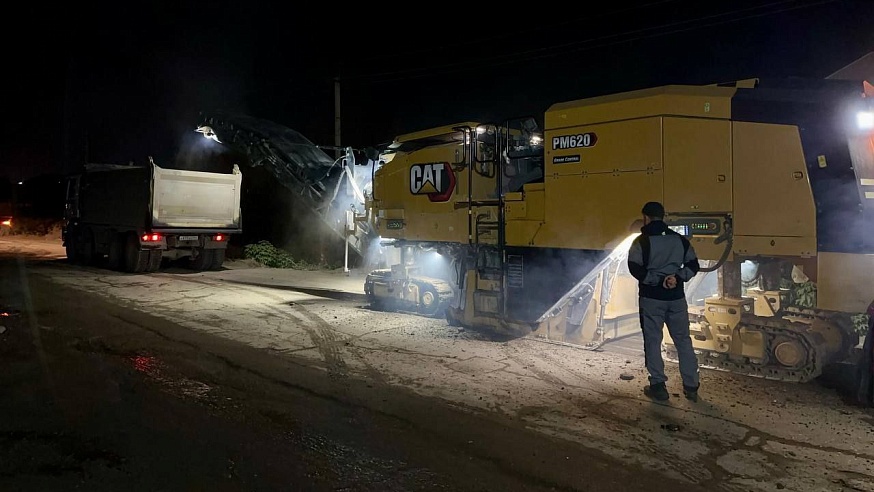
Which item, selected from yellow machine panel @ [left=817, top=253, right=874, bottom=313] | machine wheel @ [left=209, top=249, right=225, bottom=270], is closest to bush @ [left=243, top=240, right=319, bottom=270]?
machine wheel @ [left=209, top=249, right=225, bottom=270]

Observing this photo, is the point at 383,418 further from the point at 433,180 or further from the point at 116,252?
the point at 116,252

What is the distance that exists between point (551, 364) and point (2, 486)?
516 centimetres

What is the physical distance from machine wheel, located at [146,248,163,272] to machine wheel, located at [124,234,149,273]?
0.10m

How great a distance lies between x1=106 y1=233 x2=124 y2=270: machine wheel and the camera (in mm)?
18191

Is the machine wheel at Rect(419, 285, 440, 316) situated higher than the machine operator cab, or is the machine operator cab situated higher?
the machine operator cab

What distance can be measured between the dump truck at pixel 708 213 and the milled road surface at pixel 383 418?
1.85ft

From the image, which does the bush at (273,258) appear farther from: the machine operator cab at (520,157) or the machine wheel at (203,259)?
the machine operator cab at (520,157)

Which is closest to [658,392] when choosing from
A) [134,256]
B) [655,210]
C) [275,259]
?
[655,210]

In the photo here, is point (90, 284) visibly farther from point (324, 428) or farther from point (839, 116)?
point (839, 116)

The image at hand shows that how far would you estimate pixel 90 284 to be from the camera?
14383 mm

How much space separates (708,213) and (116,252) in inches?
672

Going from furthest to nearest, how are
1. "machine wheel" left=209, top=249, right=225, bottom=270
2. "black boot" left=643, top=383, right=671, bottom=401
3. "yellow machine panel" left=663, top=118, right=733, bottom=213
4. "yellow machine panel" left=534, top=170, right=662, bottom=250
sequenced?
1. "machine wheel" left=209, top=249, right=225, bottom=270
2. "yellow machine panel" left=534, top=170, right=662, bottom=250
3. "yellow machine panel" left=663, top=118, right=733, bottom=213
4. "black boot" left=643, top=383, right=671, bottom=401

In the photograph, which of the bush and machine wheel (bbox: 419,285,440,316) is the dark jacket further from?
the bush

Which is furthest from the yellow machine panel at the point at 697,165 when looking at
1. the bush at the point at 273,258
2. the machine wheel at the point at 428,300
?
the bush at the point at 273,258
